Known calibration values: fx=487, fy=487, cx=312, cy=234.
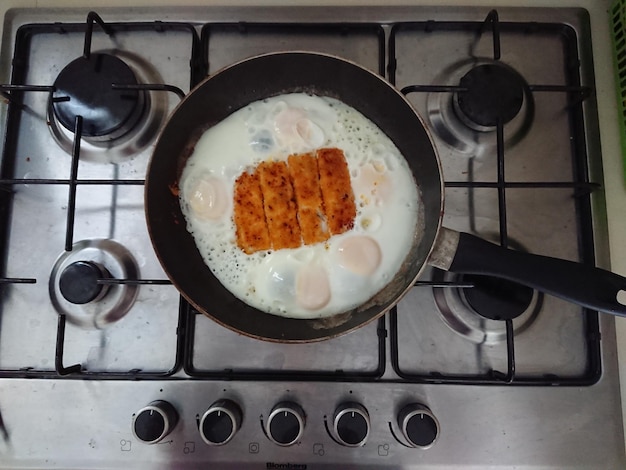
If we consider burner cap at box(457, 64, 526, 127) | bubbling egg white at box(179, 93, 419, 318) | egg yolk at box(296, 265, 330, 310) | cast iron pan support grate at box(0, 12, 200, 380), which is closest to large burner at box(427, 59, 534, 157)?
burner cap at box(457, 64, 526, 127)

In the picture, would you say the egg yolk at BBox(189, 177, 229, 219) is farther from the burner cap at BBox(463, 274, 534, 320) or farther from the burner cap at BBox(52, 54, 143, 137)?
the burner cap at BBox(463, 274, 534, 320)

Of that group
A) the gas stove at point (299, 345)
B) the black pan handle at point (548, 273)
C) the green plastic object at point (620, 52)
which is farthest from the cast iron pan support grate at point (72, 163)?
the green plastic object at point (620, 52)

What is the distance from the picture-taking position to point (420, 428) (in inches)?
30.7

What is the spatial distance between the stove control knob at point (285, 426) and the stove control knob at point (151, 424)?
→ 0.56ft

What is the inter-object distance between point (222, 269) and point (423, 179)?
39 cm

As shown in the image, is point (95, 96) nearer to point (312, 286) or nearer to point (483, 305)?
point (312, 286)

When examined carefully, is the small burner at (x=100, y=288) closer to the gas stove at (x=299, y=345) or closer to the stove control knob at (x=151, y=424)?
the gas stove at (x=299, y=345)

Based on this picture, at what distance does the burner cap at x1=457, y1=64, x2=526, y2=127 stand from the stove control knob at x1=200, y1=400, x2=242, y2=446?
660 millimetres

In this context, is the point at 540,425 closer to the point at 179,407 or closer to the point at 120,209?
the point at 179,407

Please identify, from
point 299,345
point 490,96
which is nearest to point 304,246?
point 299,345

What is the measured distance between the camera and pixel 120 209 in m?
0.90

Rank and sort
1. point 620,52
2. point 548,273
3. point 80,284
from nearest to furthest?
point 548,273, point 80,284, point 620,52

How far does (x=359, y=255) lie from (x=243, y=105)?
0.36m

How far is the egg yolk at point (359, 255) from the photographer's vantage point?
0.86 metres
